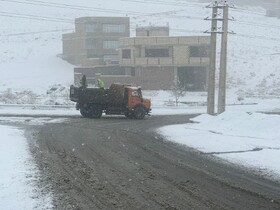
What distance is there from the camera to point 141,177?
36.9 feet

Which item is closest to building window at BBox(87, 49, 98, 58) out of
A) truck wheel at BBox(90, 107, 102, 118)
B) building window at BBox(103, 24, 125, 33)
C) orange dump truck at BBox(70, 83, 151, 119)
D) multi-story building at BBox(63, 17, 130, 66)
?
multi-story building at BBox(63, 17, 130, 66)

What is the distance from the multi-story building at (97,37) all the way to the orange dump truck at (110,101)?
1776 inches

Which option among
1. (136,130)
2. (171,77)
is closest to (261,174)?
(136,130)

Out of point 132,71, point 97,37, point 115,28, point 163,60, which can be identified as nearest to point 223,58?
point 163,60

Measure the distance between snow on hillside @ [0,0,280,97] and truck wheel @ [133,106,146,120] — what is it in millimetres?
31134

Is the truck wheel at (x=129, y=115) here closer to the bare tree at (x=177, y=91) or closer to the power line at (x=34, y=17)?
the bare tree at (x=177, y=91)

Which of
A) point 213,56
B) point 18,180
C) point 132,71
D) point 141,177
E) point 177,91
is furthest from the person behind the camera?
point 132,71

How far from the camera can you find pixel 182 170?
480 inches

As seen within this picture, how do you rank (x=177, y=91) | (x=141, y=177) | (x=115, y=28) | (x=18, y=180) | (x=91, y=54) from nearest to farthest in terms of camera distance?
(x=18, y=180) < (x=141, y=177) < (x=177, y=91) < (x=91, y=54) < (x=115, y=28)

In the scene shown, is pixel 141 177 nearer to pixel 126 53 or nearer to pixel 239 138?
pixel 239 138

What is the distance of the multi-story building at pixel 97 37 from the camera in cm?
7394

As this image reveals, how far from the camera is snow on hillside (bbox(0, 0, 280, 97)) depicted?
218 ft

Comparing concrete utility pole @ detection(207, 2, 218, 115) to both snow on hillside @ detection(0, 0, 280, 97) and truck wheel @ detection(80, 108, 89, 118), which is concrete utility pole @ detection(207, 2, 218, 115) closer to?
truck wheel @ detection(80, 108, 89, 118)

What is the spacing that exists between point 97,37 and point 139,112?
159 ft
